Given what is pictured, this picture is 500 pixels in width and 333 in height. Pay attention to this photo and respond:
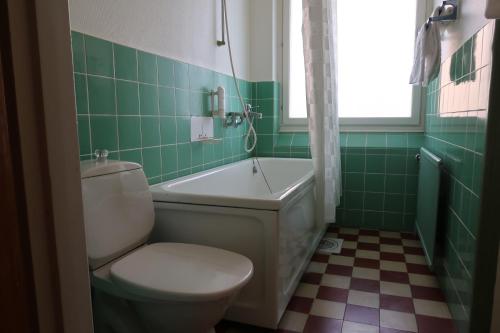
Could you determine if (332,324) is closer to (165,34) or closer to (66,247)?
(66,247)

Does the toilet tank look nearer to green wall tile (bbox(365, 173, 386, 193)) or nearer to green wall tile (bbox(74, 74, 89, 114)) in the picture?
green wall tile (bbox(74, 74, 89, 114))

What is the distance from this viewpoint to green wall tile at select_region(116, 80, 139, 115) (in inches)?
64.9

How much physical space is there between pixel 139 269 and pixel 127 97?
0.85 m

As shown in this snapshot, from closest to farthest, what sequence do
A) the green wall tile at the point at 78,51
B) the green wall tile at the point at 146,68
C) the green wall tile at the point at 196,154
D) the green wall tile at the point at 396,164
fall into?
the green wall tile at the point at 78,51
the green wall tile at the point at 146,68
the green wall tile at the point at 196,154
the green wall tile at the point at 396,164

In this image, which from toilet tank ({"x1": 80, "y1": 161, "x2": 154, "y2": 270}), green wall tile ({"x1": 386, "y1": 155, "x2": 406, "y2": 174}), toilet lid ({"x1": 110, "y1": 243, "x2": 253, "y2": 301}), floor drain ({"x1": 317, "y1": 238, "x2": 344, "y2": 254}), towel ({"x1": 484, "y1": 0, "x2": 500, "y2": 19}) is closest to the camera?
towel ({"x1": 484, "y1": 0, "x2": 500, "y2": 19})

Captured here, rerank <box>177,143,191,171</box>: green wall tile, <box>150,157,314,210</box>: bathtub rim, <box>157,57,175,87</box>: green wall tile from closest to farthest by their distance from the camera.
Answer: <box>150,157,314,210</box>: bathtub rim, <box>157,57,175,87</box>: green wall tile, <box>177,143,191,171</box>: green wall tile

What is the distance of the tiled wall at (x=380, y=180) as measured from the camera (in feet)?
9.64

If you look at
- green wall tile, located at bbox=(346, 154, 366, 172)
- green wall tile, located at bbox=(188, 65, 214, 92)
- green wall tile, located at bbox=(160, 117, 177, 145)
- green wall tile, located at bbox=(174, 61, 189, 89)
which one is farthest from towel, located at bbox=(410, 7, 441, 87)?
green wall tile, located at bbox=(160, 117, 177, 145)

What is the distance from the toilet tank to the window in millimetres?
2234

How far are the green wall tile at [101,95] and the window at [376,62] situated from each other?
2.19 metres

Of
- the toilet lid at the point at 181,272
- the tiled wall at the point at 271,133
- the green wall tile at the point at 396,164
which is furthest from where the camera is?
the tiled wall at the point at 271,133

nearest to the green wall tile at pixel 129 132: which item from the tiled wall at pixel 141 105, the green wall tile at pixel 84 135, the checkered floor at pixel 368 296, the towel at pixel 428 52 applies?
the tiled wall at pixel 141 105

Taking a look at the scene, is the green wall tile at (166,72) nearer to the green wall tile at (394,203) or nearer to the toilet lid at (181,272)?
the toilet lid at (181,272)

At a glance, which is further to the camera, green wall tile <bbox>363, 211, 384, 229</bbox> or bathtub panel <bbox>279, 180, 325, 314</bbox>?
green wall tile <bbox>363, 211, 384, 229</bbox>
